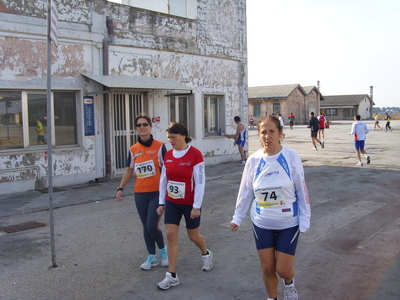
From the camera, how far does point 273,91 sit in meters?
62.3

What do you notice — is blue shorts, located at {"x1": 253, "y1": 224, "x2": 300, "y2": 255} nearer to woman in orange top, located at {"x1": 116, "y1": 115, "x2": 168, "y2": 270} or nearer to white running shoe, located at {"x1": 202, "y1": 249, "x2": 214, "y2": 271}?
white running shoe, located at {"x1": 202, "y1": 249, "x2": 214, "y2": 271}

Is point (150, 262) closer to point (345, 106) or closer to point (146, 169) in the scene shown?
point (146, 169)

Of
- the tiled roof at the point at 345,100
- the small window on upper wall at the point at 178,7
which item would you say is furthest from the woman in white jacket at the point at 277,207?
the tiled roof at the point at 345,100

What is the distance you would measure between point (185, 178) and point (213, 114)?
11.5 metres

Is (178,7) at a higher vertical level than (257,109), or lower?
higher

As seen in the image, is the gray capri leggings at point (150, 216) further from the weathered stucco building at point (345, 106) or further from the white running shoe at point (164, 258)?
the weathered stucco building at point (345, 106)

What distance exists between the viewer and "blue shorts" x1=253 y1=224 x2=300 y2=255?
373 cm

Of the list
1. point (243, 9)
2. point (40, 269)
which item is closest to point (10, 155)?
point (40, 269)

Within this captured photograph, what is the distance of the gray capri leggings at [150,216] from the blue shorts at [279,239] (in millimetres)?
1653

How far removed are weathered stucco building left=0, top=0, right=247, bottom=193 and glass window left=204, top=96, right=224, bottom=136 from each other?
4cm

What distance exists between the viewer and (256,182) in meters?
3.89

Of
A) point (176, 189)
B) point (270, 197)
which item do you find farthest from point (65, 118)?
point (270, 197)

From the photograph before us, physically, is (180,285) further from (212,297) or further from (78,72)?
(78,72)

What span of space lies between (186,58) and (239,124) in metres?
3.02
